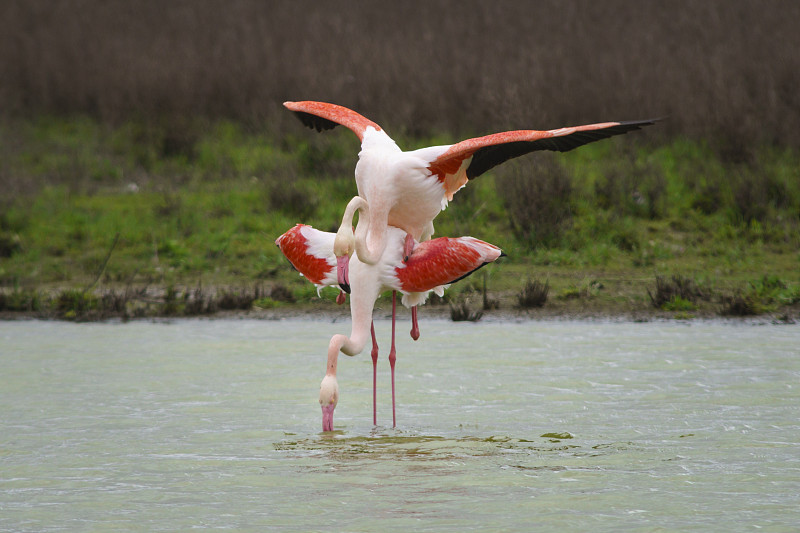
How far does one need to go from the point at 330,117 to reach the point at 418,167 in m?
1.10

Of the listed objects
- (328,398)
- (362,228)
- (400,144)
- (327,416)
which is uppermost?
(400,144)

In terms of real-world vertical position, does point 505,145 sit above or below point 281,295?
above

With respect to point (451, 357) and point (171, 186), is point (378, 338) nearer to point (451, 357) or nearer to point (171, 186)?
point (451, 357)

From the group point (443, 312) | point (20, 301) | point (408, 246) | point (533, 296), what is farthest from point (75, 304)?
point (408, 246)

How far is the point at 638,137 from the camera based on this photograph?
14.2 metres

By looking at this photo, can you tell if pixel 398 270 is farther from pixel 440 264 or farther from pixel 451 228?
pixel 451 228

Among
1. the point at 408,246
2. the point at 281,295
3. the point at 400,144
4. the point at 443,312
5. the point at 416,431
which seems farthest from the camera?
the point at 400,144

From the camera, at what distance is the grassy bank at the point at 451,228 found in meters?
10.4

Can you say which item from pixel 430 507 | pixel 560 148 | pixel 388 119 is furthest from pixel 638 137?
pixel 430 507

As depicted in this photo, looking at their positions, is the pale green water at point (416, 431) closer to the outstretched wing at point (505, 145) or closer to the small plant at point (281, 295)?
the small plant at point (281, 295)

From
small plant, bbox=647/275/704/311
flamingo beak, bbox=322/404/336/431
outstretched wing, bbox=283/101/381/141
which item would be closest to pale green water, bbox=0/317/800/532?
flamingo beak, bbox=322/404/336/431

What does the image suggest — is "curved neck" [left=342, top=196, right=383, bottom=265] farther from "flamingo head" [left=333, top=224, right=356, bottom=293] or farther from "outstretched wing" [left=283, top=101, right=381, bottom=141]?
"outstretched wing" [left=283, top=101, right=381, bottom=141]

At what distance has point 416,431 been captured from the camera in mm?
Result: 6328

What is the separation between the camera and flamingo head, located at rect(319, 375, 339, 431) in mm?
Answer: 6035
